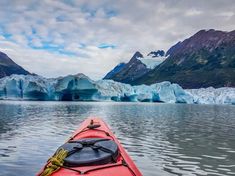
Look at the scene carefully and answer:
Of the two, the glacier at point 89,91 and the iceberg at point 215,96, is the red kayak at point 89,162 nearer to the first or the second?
the glacier at point 89,91

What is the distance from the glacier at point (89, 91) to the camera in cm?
6469

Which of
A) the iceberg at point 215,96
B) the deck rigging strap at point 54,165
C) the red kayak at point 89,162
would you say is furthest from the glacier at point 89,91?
the deck rigging strap at point 54,165

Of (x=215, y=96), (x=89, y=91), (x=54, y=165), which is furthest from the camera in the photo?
(x=215, y=96)

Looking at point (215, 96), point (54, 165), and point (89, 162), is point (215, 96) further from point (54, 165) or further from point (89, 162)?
point (54, 165)

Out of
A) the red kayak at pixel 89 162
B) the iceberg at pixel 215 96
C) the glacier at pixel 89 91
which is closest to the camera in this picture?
the red kayak at pixel 89 162

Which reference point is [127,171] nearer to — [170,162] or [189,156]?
[170,162]

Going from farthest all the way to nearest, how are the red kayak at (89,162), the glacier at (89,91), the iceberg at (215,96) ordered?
1. the iceberg at (215,96)
2. the glacier at (89,91)
3. the red kayak at (89,162)

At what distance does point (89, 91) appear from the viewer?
6906 centimetres

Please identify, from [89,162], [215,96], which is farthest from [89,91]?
[89,162]

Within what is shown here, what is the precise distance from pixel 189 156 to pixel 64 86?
5595 centimetres

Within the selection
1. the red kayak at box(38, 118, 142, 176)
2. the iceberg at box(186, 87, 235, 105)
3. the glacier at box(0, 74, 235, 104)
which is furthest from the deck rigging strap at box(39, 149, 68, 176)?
the iceberg at box(186, 87, 235, 105)

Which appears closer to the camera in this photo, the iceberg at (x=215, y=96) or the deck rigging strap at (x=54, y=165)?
the deck rigging strap at (x=54, y=165)

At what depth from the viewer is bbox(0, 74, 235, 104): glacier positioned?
6469cm

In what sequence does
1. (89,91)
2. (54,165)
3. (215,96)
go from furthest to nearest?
(215,96)
(89,91)
(54,165)
